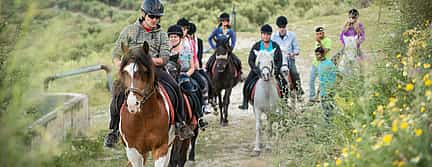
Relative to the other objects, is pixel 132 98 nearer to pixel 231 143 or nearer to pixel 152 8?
pixel 152 8

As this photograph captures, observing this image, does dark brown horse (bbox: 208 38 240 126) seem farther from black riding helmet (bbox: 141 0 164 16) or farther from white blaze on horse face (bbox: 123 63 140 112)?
white blaze on horse face (bbox: 123 63 140 112)

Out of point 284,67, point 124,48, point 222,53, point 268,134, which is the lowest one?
point 268,134

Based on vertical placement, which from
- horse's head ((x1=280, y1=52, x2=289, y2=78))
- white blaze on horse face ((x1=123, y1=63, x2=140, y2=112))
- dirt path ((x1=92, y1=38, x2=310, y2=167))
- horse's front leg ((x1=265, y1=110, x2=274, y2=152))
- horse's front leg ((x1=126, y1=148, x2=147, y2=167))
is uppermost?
white blaze on horse face ((x1=123, y1=63, x2=140, y2=112))

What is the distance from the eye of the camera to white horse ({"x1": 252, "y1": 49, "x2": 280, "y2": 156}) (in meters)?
11.0

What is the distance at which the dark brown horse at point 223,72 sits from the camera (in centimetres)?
1364

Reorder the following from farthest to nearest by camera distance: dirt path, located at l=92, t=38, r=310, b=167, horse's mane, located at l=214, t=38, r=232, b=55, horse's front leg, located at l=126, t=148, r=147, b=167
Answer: horse's mane, located at l=214, t=38, r=232, b=55
dirt path, located at l=92, t=38, r=310, b=167
horse's front leg, located at l=126, t=148, r=147, b=167

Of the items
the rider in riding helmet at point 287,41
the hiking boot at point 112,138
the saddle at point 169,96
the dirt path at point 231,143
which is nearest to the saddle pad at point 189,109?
the saddle at point 169,96

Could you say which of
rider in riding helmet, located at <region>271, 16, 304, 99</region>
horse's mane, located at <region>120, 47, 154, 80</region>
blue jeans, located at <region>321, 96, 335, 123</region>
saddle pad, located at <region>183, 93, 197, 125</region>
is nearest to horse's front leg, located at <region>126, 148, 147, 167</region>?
horse's mane, located at <region>120, 47, 154, 80</region>

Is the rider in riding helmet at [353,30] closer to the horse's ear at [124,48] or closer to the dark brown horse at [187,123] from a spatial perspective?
the dark brown horse at [187,123]

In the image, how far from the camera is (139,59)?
717 centimetres

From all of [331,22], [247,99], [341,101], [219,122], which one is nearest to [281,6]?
[331,22]

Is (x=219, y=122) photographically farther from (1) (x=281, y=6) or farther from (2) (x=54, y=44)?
(1) (x=281, y=6)

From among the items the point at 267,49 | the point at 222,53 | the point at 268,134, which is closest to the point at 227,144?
the point at 268,134

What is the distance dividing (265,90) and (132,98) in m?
4.70
